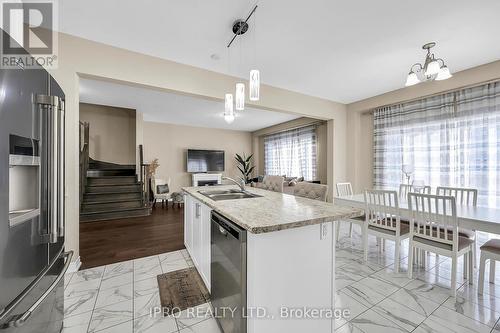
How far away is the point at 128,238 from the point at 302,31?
3.82 meters

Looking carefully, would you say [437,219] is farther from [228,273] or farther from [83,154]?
[83,154]

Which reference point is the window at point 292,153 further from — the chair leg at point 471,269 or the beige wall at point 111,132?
the beige wall at point 111,132

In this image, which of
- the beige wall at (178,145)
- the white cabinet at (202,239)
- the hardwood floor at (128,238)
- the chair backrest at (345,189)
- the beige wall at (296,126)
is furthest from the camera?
the beige wall at (178,145)

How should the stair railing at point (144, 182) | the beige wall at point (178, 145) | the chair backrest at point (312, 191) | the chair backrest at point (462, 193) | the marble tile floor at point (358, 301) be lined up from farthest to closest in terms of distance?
the beige wall at point (178, 145) → the stair railing at point (144, 182) → the chair backrest at point (462, 193) → the chair backrest at point (312, 191) → the marble tile floor at point (358, 301)

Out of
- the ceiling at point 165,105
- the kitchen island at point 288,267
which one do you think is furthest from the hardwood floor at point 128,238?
the ceiling at point 165,105

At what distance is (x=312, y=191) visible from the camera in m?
2.30

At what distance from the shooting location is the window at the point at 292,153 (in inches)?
240

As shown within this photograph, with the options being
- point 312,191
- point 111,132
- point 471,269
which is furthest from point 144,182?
point 471,269

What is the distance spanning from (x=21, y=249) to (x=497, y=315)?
122 inches

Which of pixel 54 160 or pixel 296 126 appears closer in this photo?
pixel 54 160

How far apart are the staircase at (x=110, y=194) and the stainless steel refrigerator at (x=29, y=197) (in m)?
3.76

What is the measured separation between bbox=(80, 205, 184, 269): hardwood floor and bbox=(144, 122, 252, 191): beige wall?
8.95 feet

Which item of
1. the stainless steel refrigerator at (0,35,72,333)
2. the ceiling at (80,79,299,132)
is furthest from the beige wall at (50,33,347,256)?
the stainless steel refrigerator at (0,35,72,333)

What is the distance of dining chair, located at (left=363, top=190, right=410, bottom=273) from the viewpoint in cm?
221
